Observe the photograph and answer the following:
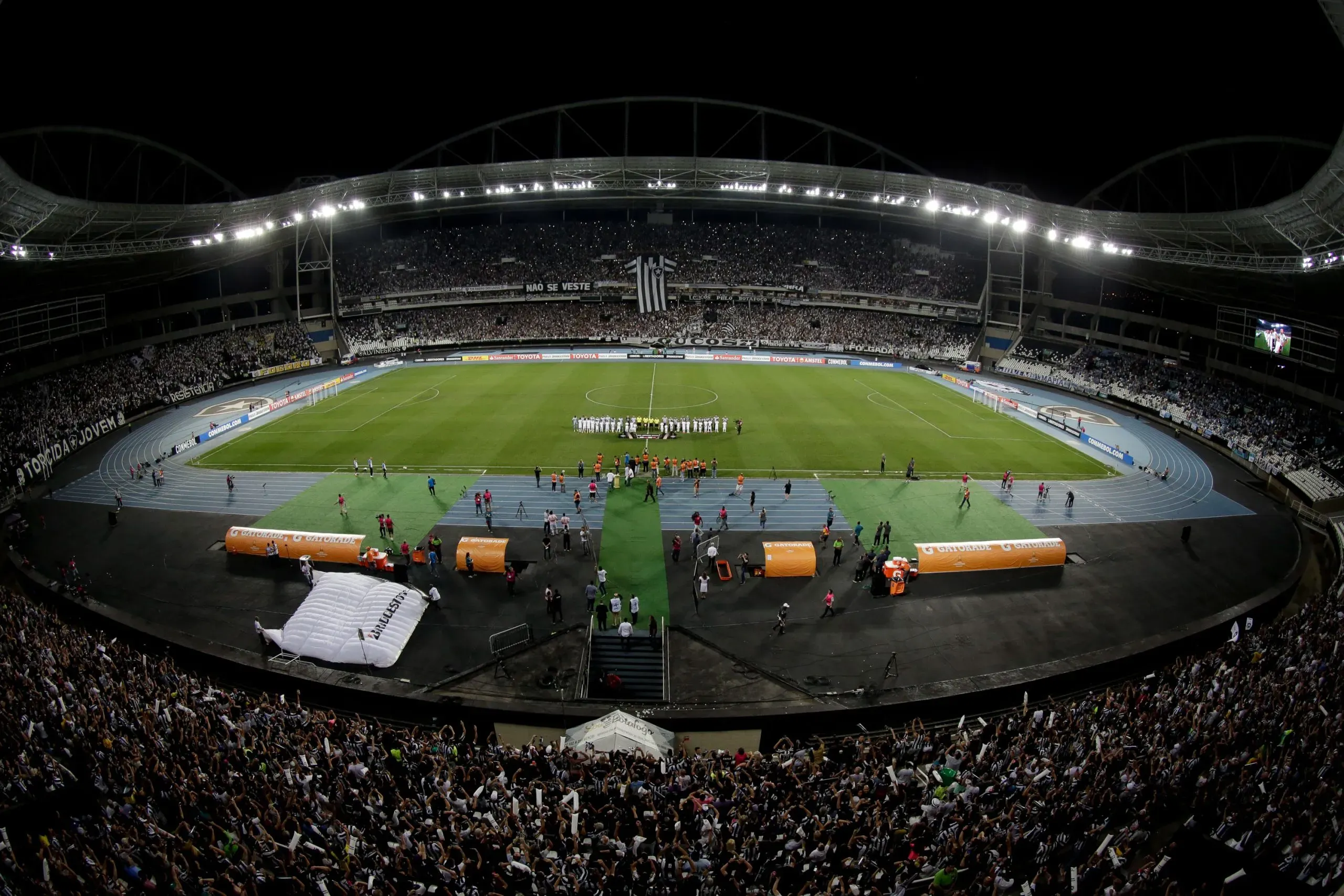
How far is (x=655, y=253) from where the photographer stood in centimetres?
7756

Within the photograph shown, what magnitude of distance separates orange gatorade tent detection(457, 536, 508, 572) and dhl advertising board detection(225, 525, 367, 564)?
11.5 feet

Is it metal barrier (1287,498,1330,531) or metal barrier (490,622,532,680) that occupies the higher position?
metal barrier (1287,498,1330,531)

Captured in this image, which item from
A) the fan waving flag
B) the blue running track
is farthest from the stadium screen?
the fan waving flag

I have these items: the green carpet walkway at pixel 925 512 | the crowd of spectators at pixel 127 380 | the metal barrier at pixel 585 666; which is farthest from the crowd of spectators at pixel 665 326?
the metal barrier at pixel 585 666

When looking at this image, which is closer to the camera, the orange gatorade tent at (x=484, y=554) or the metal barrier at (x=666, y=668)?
the metal barrier at (x=666, y=668)

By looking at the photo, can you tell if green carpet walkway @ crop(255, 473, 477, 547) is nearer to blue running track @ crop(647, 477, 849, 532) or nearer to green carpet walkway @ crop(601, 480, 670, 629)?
green carpet walkway @ crop(601, 480, 670, 629)

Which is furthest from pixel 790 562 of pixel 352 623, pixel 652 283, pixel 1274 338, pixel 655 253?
pixel 655 253

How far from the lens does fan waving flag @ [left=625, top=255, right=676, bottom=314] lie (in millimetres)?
73938

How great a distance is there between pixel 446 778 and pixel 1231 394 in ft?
172

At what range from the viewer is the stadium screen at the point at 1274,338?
4053 centimetres

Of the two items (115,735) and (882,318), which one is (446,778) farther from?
(882,318)

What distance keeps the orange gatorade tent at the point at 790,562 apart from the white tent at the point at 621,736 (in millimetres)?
9037

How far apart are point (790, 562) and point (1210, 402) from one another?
37781 mm

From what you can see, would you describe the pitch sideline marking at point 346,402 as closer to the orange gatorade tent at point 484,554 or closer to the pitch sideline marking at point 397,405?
the pitch sideline marking at point 397,405
